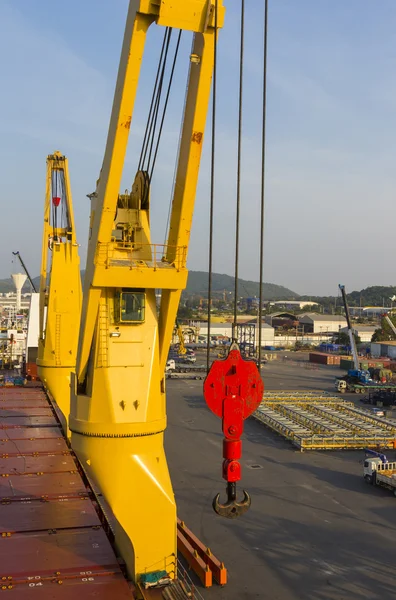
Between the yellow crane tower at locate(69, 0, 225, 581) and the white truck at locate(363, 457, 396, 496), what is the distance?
16342 millimetres

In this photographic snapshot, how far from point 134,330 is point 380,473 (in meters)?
18.1

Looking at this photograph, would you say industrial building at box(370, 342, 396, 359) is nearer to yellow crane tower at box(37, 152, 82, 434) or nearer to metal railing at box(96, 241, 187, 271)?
yellow crane tower at box(37, 152, 82, 434)

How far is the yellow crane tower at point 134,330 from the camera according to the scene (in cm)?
985

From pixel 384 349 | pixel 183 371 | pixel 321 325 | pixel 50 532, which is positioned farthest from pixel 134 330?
pixel 321 325

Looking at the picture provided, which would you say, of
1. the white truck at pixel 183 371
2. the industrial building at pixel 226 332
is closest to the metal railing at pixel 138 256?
the white truck at pixel 183 371

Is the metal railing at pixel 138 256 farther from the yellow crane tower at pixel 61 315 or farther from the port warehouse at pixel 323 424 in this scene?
the port warehouse at pixel 323 424

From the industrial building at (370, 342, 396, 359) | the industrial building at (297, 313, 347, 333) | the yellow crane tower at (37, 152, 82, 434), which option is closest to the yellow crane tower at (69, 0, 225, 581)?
the yellow crane tower at (37, 152, 82, 434)

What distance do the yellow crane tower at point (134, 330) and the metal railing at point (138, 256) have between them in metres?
0.02

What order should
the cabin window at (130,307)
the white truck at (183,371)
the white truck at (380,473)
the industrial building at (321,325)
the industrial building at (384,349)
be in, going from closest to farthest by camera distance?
the cabin window at (130,307) → the white truck at (380,473) → the white truck at (183,371) → the industrial building at (384,349) → the industrial building at (321,325)

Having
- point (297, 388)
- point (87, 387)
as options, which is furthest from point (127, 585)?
point (297, 388)

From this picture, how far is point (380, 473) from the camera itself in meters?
24.7

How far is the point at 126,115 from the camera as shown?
32.7 ft

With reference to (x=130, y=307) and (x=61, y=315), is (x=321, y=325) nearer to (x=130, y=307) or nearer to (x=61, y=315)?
(x=61, y=315)

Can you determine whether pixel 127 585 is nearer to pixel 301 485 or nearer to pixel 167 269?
pixel 167 269
